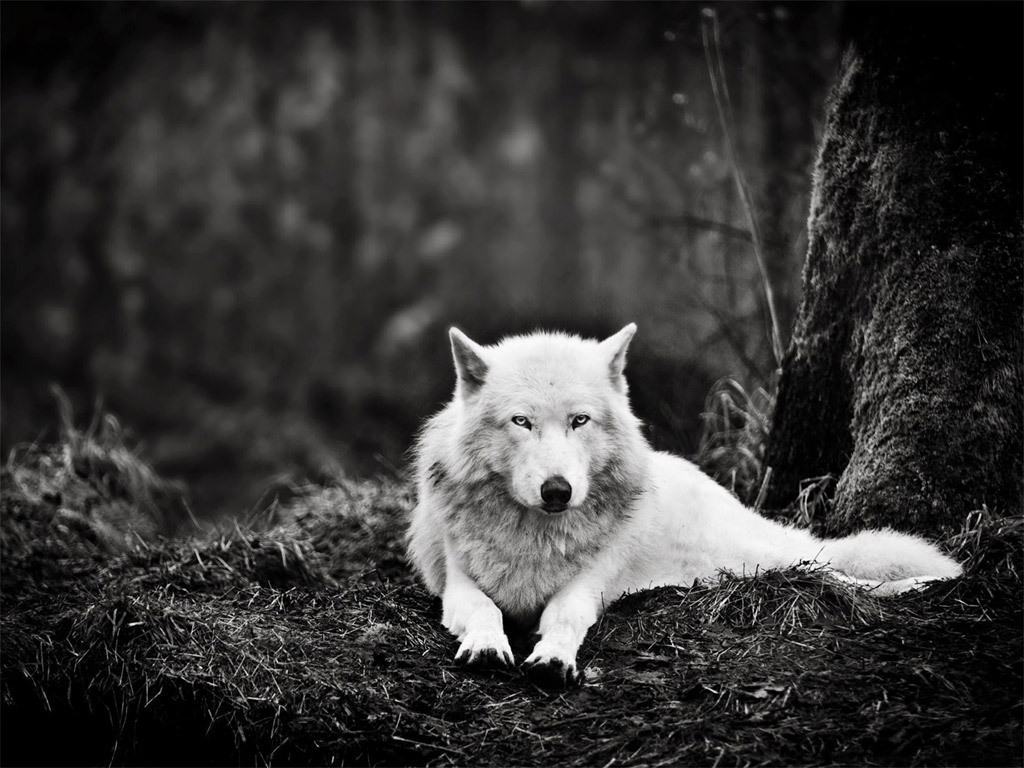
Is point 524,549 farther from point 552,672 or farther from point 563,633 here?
point 552,672

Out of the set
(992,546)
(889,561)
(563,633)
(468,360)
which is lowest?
(563,633)

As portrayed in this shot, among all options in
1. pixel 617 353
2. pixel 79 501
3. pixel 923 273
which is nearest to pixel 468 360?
pixel 617 353

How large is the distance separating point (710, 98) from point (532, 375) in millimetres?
4034

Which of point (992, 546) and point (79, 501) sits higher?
point (992, 546)

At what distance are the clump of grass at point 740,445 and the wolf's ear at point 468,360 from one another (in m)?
1.62

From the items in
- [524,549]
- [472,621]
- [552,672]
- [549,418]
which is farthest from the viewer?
[524,549]

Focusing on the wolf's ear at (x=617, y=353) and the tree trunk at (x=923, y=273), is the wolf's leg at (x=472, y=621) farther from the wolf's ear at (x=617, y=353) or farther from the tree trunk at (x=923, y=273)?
the tree trunk at (x=923, y=273)

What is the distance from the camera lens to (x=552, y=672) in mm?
2795

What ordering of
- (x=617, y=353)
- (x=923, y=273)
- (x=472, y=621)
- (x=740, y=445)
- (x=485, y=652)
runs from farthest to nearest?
1. (x=740, y=445)
2. (x=923, y=273)
3. (x=617, y=353)
4. (x=472, y=621)
5. (x=485, y=652)

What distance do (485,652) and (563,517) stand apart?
641 millimetres

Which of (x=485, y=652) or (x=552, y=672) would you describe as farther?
(x=485, y=652)

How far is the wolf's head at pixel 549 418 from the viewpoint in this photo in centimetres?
308

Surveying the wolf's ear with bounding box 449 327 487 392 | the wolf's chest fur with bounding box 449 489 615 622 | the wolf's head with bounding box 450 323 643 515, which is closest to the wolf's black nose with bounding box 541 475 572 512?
the wolf's head with bounding box 450 323 643 515

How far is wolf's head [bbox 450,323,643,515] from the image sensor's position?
3082 millimetres
